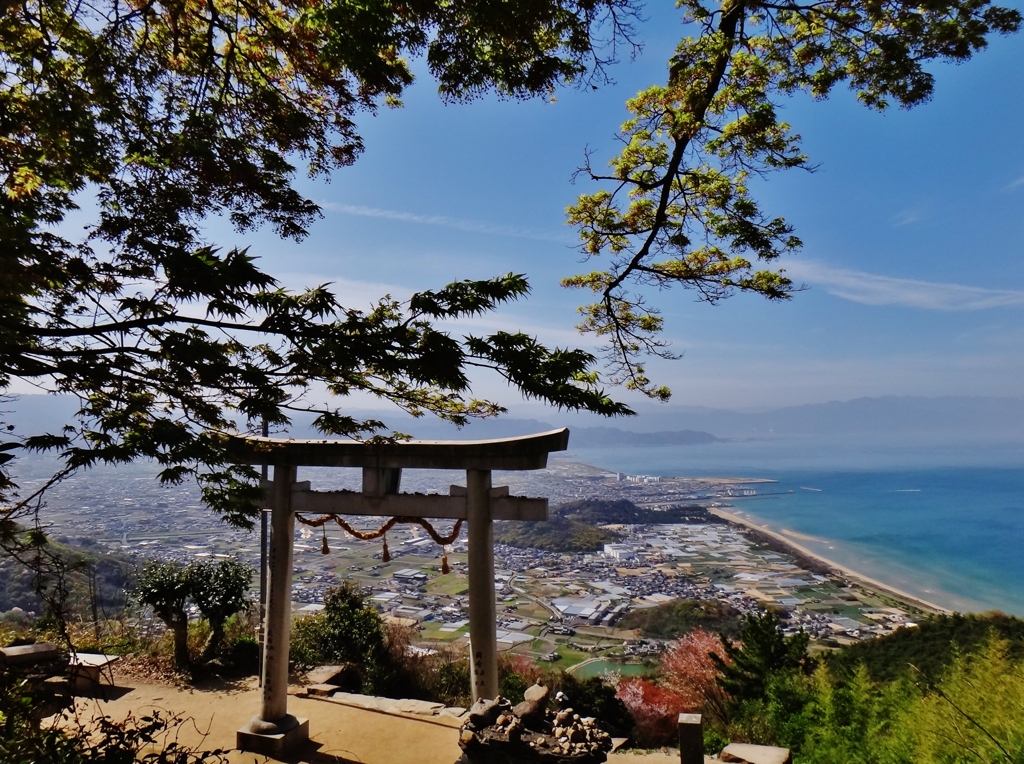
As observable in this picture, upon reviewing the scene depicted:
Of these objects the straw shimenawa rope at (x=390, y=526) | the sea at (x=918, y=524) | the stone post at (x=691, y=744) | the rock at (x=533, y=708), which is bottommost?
the sea at (x=918, y=524)

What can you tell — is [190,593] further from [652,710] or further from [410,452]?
[652,710]

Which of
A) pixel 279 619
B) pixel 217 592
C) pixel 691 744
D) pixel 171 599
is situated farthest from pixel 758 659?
pixel 171 599

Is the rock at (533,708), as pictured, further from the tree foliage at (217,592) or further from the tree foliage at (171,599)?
the tree foliage at (171,599)

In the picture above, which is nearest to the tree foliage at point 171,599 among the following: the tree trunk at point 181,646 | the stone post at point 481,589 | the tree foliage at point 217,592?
the tree trunk at point 181,646

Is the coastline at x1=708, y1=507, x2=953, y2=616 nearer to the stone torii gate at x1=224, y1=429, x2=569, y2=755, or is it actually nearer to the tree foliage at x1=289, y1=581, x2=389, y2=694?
the tree foliage at x1=289, y1=581, x2=389, y2=694

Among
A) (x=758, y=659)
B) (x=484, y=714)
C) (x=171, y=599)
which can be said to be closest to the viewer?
(x=484, y=714)

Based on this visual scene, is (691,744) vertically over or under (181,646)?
over
